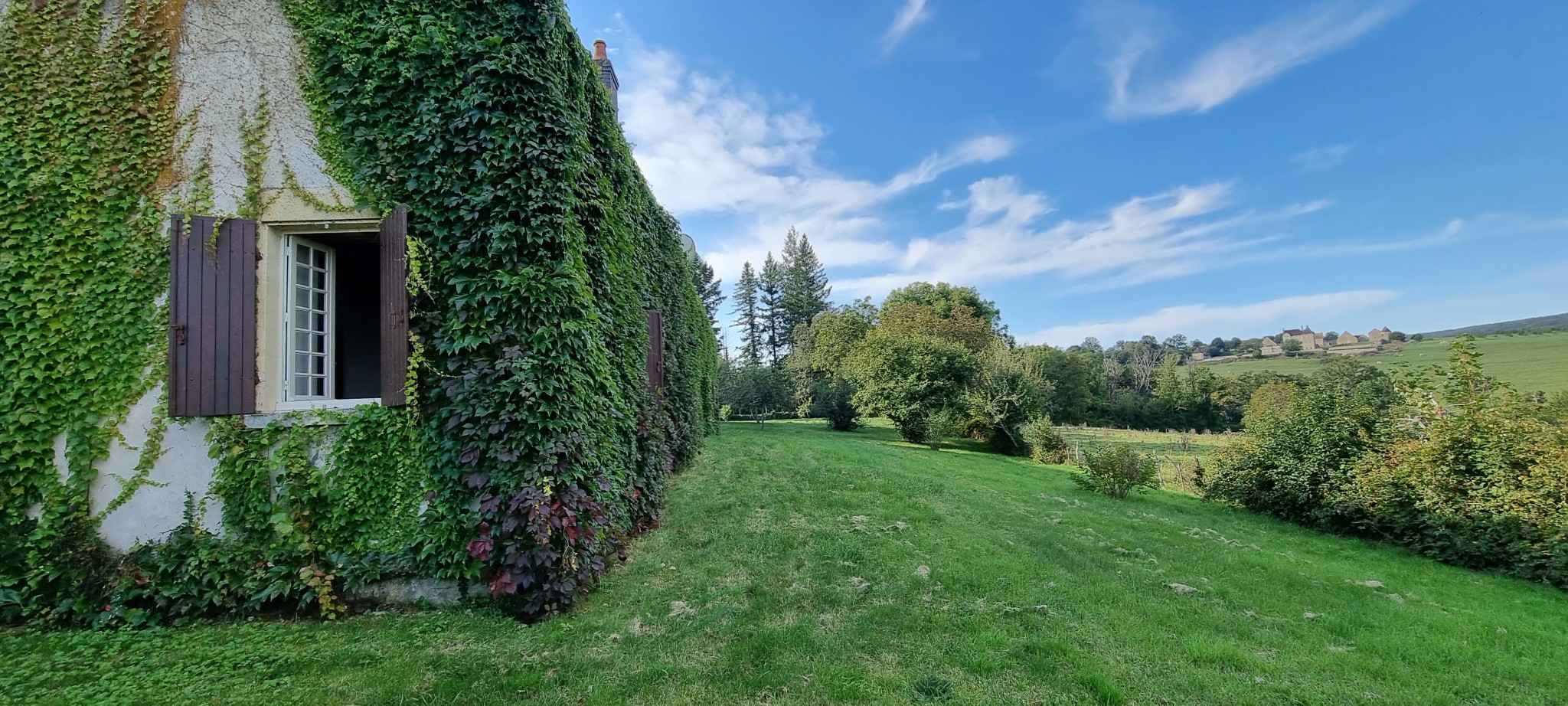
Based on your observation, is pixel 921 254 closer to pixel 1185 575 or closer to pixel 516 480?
pixel 1185 575

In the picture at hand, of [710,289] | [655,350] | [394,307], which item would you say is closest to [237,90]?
[394,307]

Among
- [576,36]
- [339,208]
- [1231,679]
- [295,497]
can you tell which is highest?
[576,36]

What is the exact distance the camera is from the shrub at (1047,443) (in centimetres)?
1920

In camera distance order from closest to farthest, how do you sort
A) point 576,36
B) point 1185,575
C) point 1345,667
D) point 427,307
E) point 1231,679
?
1. point 1231,679
2. point 1345,667
3. point 427,307
4. point 576,36
5. point 1185,575

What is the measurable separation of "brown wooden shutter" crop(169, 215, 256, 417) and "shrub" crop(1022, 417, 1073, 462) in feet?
68.5

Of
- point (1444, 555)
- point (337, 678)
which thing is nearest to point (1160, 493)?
point (1444, 555)

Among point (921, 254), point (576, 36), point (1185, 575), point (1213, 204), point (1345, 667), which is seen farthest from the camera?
point (921, 254)

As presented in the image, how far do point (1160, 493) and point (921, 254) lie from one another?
58.9 feet

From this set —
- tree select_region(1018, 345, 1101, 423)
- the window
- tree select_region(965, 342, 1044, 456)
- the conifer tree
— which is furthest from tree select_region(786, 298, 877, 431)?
the window

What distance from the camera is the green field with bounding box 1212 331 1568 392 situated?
787 cm

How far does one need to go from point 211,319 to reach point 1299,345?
60.8m

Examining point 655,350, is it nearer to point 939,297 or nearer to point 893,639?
point 893,639

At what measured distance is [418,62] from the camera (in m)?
3.77

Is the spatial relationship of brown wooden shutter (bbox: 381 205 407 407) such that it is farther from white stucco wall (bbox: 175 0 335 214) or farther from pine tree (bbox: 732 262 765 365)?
pine tree (bbox: 732 262 765 365)
